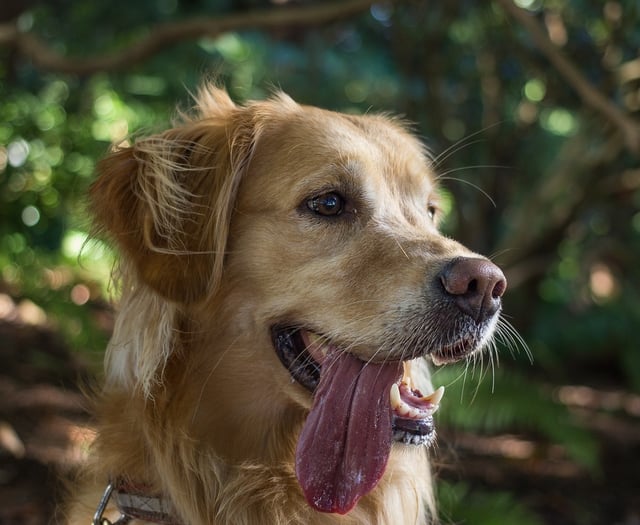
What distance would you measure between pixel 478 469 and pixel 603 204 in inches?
86.0

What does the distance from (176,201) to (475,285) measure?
0.98 metres

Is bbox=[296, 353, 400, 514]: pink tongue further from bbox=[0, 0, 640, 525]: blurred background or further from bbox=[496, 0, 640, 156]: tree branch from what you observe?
bbox=[496, 0, 640, 156]: tree branch

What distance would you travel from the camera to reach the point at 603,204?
247 inches

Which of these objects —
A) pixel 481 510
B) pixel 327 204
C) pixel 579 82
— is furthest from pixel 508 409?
pixel 327 204

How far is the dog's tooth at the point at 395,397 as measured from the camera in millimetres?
2585

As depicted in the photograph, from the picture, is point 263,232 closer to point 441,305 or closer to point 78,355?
point 441,305

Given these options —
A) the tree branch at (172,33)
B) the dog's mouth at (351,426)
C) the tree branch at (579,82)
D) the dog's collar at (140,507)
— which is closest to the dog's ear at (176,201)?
the dog's mouth at (351,426)

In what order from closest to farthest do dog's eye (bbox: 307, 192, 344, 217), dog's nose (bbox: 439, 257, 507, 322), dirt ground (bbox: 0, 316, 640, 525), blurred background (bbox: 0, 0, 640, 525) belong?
dog's nose (bbox: 439, 257, 507, 322) < dog's eye (bbox: 307, 192, 344, 217) < dirt ground (bbox: 0, 316, 640, 525) < blurred background (bbox: 0, 0, 640, 525)

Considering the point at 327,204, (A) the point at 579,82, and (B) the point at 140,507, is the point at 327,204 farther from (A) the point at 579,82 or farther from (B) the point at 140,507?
(A) the point at 579,82

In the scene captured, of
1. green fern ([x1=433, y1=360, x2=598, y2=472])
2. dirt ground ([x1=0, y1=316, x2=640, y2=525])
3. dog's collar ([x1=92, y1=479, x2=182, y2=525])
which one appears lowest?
dirt ground ([x1=0, y1=316, x2=640, y2=525])

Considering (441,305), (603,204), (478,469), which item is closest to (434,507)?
(441,305)

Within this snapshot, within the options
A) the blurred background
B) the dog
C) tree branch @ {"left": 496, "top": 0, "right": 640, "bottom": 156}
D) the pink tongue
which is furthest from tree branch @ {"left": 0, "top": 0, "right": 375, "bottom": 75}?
the pink tongue

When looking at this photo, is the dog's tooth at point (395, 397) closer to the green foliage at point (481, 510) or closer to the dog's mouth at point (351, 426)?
the dog's mouth at point (351, 426)

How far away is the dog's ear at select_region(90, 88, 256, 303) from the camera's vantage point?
262 cm
